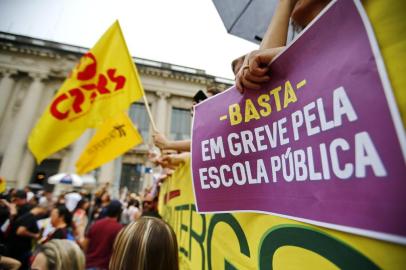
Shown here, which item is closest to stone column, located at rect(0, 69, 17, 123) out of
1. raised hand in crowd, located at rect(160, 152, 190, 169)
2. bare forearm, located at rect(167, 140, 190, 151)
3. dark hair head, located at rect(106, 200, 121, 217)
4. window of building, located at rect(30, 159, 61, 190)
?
window of building, located at rect(30, 159, 61, 190)

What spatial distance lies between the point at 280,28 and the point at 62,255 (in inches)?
67.2

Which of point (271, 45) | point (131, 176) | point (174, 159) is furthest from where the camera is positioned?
point (131, 176)

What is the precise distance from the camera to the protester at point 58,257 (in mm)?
1406

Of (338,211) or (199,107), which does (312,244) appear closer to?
(338,211)

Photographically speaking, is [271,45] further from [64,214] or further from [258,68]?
[64,214]

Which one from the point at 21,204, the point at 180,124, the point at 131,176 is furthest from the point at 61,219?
the point at 180,124

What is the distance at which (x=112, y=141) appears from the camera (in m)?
3.16

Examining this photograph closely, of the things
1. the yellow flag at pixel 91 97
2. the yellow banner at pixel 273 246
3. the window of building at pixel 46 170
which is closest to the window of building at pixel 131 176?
the window of building at pixel 46 170

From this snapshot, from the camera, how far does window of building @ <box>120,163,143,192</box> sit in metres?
18.2

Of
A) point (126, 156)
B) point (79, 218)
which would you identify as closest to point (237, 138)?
point (79, 218)

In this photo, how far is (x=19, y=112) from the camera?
1670 cm

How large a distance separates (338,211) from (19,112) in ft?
68.8

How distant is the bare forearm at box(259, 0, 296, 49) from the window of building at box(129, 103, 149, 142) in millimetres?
18804

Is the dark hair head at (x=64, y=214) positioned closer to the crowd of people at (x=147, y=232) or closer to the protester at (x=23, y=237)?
the crowd of people at (x=147, y=232)
